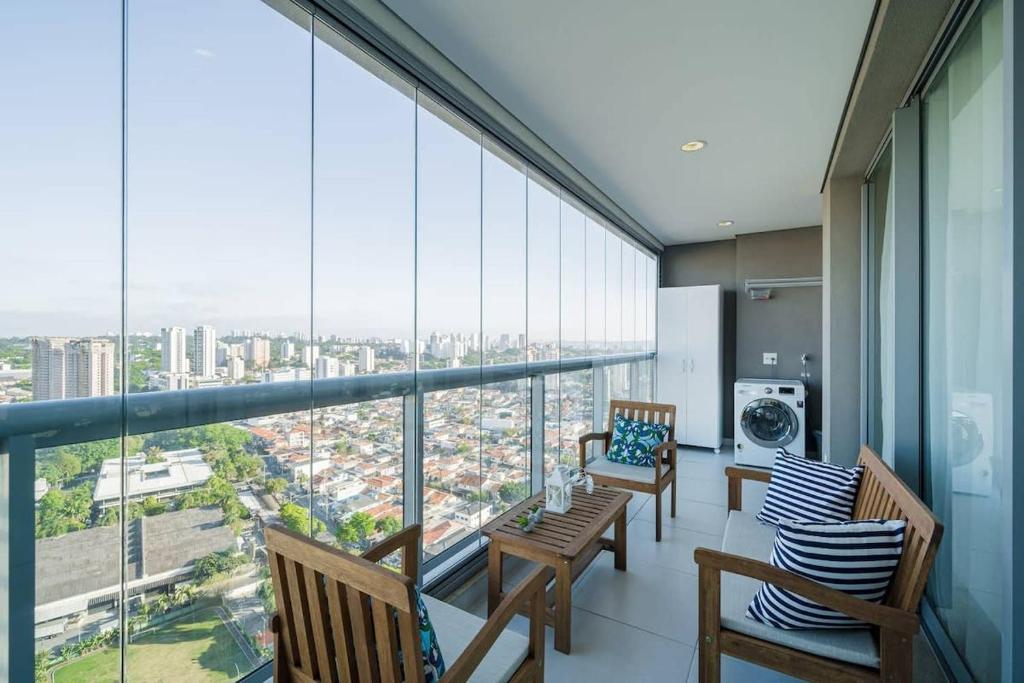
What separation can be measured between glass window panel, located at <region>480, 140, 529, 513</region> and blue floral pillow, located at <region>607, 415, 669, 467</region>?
0.77 metres

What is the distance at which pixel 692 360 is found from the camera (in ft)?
17.8

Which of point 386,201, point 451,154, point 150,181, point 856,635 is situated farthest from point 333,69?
point 856,635

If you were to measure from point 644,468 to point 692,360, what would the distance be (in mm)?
2607

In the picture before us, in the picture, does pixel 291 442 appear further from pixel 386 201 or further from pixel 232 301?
pixel 386 201

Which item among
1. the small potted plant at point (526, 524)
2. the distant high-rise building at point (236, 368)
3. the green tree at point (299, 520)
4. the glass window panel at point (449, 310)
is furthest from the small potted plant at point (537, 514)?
the distant high-rise building at point (236, 368)

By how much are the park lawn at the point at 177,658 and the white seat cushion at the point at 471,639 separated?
647mm

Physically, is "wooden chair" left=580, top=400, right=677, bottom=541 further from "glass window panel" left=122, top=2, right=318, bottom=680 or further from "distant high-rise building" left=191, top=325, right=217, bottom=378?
"distant high-rise building" left=191, top=325, right=217, bottom=378

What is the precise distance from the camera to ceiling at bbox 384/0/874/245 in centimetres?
178

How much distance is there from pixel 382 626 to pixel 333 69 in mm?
1929

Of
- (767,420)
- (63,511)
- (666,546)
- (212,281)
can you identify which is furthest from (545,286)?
(767,420)

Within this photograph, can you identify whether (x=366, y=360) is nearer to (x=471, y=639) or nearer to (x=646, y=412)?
(x=471, y=639)

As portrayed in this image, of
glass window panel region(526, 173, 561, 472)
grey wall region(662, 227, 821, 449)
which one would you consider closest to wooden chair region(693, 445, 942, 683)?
glass window panel region(526, 173, 561, 472)

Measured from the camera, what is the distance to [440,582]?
2227 millimetres

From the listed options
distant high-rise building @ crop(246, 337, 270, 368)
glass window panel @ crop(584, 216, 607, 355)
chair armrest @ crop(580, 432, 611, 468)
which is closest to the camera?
distant high-rise building @ crop(246, 337, 270, 368)
